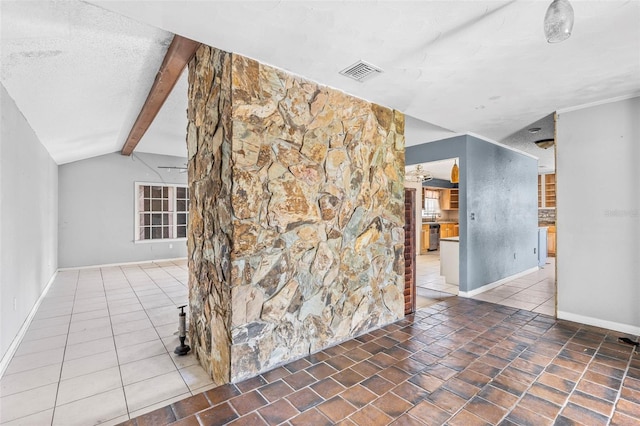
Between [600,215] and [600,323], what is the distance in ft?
3.91

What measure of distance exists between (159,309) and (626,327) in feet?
17.5

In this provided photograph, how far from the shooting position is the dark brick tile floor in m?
1.89

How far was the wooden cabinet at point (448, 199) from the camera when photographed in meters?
10.9

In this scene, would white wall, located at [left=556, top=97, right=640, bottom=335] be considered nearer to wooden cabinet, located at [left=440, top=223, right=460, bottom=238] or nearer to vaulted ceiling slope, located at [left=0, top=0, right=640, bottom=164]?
vaulted ceiling slope, located at [left=0, top=0, right=640, bottom=164]

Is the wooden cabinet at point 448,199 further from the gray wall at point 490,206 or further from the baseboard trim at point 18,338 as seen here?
the baseboard trim at point 18,338

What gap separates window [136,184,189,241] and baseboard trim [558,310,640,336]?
7.16 meters

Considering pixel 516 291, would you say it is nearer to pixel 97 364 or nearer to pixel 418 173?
pixel 418 173

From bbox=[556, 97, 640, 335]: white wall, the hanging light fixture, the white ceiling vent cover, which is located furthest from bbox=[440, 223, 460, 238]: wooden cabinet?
the hanging light fixture

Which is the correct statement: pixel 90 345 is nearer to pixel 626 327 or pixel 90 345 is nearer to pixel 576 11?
pixel 576 11

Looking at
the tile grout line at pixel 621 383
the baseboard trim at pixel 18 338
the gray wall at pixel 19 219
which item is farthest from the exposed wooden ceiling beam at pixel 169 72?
the tile grout line at pixel 621 383

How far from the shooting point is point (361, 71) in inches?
101

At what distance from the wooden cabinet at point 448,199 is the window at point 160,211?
27.4 feet

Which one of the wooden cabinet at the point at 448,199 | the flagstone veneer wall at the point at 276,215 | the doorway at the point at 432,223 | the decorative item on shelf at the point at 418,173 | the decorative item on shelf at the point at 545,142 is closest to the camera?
the flagstone veneer wall at the point at 276,215

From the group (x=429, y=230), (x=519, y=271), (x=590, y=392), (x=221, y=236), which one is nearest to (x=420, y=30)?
(x=221, y=236)
